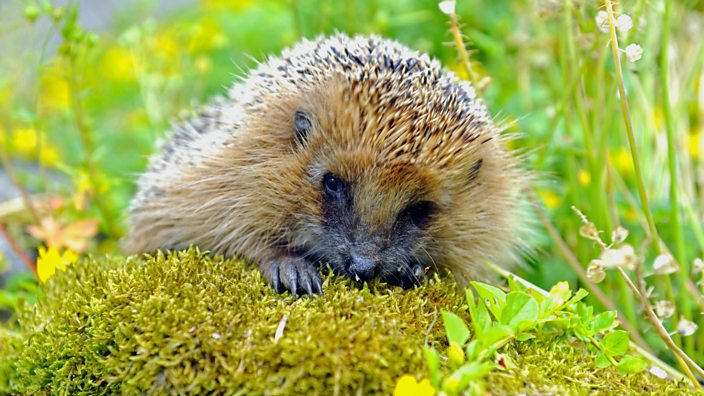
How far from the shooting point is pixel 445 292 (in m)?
3.06

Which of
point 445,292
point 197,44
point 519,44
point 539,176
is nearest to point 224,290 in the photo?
point 445,292

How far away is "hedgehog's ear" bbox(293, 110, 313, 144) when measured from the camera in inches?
132

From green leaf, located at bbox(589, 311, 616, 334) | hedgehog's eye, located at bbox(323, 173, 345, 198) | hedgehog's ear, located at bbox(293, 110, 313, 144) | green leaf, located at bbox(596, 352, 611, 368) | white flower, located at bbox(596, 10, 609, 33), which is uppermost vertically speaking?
white flower, located at bbox(596, 10, 609, 33)

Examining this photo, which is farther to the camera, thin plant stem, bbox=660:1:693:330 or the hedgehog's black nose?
thin plant stem, bbox=660:1:693:330

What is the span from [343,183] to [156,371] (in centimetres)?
107

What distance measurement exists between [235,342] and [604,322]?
4.39 feet

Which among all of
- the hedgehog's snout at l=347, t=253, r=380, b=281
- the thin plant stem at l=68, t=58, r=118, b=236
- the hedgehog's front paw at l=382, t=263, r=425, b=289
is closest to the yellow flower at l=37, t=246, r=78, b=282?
the thin plant stem at l=68, t=58, r=118, b=236

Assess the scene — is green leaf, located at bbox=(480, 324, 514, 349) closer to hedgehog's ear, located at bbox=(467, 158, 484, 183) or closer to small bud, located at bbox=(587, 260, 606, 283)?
small bud, located at bbox=(587, 260, 606, 283)

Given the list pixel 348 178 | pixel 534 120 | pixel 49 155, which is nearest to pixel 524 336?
pixel 348 178

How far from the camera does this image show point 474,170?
11.3ft

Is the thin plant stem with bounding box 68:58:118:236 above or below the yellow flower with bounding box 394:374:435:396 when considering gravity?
above

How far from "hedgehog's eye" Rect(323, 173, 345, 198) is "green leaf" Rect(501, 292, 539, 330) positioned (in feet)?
2.90

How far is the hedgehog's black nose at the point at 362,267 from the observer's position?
2945mm

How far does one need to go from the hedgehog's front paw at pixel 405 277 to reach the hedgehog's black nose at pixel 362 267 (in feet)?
0.53
